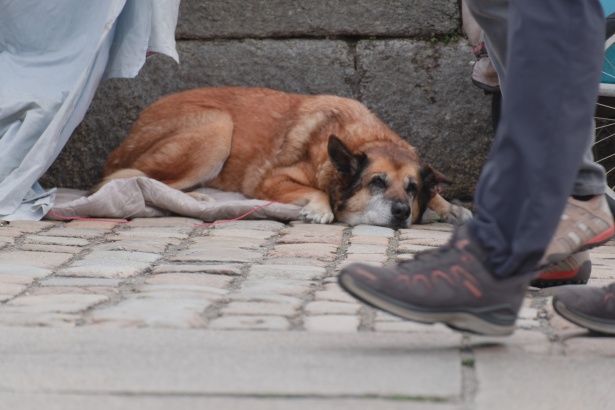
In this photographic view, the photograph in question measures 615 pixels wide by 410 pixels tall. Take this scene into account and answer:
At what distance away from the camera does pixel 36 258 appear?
3.98 m

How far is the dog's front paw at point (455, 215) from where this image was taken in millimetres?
6000

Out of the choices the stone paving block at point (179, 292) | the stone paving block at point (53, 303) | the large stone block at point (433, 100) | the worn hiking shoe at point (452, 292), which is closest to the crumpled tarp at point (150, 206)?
the large stone block at point (433, 100)

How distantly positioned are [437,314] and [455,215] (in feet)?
12.1

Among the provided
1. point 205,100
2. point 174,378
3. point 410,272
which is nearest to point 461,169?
point 205,100

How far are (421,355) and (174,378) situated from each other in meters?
0.60

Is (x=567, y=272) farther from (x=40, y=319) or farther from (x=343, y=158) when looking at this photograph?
(x=343, y=158)

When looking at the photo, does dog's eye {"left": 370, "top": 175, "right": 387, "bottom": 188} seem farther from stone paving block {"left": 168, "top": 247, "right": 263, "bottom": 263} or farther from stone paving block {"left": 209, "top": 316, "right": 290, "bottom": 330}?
stone paving block {"left": 209, "top": 316, "right": 290, "bottom": 330}

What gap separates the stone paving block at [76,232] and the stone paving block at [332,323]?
2156mm

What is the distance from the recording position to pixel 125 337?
8.30 ft

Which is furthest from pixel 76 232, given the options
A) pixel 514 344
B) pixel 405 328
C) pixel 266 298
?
pixel 514 344

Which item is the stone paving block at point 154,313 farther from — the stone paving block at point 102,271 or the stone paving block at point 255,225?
the stone paving block at point 255,225

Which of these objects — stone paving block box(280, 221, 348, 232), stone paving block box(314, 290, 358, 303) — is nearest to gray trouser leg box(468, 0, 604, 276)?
stone paving block box(314, 290, 358, 303)

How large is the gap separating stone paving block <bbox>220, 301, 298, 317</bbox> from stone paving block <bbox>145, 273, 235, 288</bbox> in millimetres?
391

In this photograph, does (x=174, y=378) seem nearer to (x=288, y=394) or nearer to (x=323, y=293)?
(x=288, y=394)
